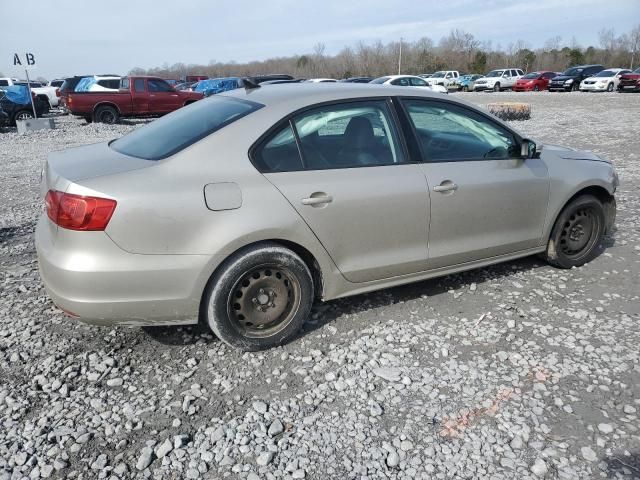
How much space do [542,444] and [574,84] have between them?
39.5 meters

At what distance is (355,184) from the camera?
3.39 metres

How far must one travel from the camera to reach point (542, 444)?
2.54 m

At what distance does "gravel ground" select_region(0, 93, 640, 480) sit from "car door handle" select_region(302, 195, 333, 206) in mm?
972

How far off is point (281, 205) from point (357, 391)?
1211 millimetres

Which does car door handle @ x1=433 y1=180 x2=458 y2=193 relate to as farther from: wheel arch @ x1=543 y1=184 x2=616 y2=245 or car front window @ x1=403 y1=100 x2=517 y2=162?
wheel arch @ x1=543 y1=184 x2=616 y2=245

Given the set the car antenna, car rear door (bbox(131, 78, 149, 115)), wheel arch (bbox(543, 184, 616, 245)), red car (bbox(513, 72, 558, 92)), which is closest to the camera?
the car antenna

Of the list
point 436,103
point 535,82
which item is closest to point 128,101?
point 436,103

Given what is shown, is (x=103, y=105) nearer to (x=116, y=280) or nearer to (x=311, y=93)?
(x=311, y=93)

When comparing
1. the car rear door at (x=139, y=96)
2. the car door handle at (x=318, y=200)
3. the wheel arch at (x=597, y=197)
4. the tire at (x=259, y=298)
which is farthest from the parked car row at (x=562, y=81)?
the tire at (x=259, y=298)

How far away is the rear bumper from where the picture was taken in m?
2.82

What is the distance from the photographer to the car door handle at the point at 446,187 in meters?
3.65

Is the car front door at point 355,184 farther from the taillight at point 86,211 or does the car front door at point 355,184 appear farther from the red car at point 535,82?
the red car at point 535,82

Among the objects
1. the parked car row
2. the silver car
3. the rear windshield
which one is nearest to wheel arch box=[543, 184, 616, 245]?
the silver car

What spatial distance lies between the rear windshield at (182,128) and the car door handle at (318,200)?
70 centimetres
